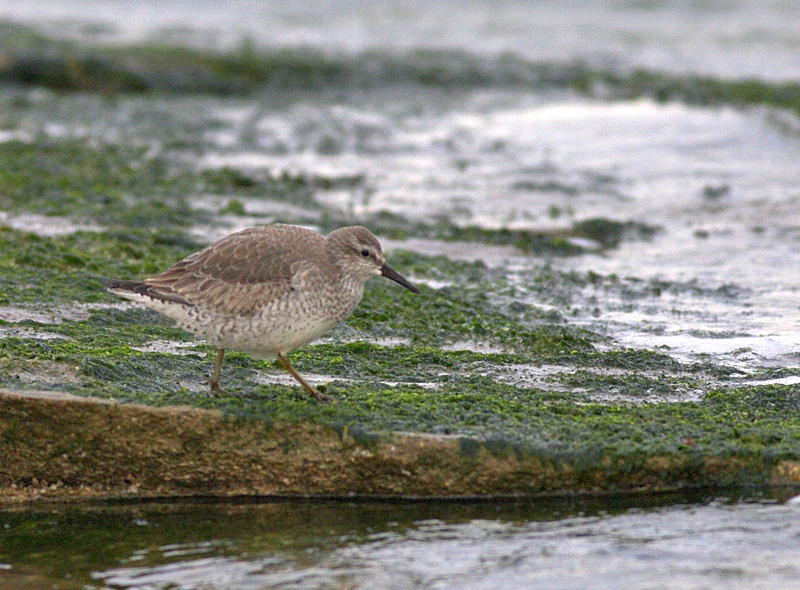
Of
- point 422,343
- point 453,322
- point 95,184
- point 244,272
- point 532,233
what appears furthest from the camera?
point 95,184

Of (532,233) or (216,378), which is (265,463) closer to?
(216,378)

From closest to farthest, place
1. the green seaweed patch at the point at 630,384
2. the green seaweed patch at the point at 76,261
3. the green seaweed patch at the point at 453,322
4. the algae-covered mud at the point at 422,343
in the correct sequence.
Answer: the algae-covered mud at the point at 422,343 → the green seaweed patch at the point at 630,384 → the green seaweed patch at the point at 453,322 → the green seaweed patch at the point at 76,261

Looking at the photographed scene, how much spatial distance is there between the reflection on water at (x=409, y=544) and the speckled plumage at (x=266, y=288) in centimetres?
84

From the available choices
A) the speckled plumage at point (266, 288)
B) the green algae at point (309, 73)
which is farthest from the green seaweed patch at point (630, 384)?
the green algae at point (309, 73)

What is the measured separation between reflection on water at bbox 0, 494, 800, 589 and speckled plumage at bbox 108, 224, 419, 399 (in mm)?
836

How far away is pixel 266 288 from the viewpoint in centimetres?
589

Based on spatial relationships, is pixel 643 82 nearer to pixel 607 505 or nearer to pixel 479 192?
pixel 479 192

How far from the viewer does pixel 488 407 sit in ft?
19.4

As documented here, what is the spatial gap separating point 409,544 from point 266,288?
5.35 ft

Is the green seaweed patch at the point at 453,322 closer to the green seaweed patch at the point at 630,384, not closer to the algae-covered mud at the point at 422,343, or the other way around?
the algae-covered mud at the point at 422,343

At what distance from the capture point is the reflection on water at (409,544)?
15.2 feet

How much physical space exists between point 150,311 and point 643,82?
12.3m

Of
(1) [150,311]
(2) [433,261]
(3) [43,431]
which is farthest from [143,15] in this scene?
(3) [43,431]

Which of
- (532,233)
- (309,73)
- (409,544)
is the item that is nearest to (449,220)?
(532,233)
